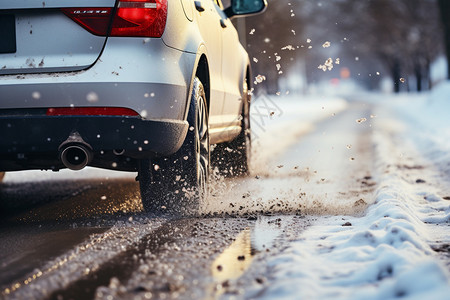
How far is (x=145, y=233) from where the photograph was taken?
14.8 feet

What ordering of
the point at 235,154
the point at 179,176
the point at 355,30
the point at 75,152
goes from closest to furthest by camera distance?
the point at 75,152 → the point at 179,176 → the point at 235,154 → the point at 355,30

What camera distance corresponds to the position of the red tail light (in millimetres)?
4266

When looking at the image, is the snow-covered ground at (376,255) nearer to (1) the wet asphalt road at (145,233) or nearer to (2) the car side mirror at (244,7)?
(1) the wet asphalt road at (145,233)

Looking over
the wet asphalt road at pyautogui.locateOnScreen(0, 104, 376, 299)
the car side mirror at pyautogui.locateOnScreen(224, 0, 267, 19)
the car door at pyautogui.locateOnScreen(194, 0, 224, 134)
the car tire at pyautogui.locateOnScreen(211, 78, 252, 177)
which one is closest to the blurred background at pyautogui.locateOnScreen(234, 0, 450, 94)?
the car tire at pyautogui.locateOnScreen(211, 78, 252, 177)

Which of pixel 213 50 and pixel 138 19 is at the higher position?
pixel 138 19

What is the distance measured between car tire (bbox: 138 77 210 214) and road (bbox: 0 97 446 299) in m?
0.11

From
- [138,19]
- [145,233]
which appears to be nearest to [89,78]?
[138,19]

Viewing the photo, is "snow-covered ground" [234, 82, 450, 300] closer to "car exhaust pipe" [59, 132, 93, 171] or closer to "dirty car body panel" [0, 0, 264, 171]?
"dirty car body panel" [0, 0, 264, 171]

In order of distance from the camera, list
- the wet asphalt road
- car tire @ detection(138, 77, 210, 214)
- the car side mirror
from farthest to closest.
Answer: the car side mirror, car tire @ detection(138, 77, 210, 214), the wet asphalt road

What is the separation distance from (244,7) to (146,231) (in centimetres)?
311

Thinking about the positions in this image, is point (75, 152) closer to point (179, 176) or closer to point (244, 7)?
point (179, 176)

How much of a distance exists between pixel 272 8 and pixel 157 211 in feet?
96.9

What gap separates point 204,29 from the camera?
5.36 metres

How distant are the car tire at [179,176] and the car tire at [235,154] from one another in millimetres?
2475
